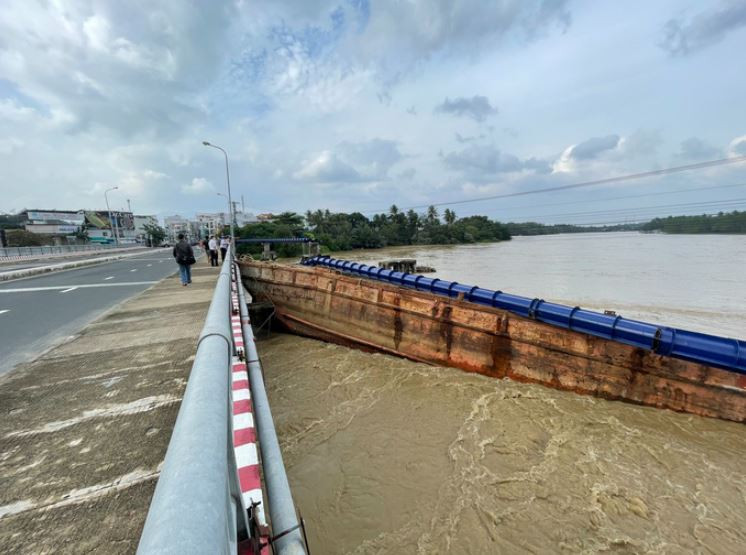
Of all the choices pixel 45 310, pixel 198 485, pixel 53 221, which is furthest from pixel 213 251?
pixel 53 221

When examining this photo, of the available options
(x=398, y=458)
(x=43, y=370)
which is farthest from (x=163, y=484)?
(x=398, y=458)

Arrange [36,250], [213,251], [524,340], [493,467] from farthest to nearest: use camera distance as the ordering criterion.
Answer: [36,250]
[213,251]
[524,340]
[493,467]

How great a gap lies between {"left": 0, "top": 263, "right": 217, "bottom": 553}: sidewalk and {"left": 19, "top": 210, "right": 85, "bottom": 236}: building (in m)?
94.7

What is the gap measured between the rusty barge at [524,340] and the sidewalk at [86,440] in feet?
20.7

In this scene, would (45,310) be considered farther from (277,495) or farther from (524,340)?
(524,340)

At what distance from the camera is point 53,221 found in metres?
78.4

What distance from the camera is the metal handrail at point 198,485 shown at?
684 millimetres

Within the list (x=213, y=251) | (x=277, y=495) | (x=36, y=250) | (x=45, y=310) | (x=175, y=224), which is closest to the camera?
(x=277, y=495)

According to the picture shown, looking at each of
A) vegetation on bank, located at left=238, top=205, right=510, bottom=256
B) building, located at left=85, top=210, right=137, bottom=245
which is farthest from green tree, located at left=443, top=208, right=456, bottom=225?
building, located at left=85, top=210, right=137, bottom=245

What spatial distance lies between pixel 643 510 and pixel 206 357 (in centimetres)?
608

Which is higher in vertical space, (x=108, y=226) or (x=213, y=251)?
(x=108, y=226)

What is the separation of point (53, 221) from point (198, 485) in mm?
110206

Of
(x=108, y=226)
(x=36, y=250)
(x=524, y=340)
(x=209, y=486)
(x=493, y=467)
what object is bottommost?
(x=493, y=467)

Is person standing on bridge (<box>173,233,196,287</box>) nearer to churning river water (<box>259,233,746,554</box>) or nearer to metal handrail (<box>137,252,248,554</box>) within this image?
churning river water (<box>259,233,746,554</box>)
